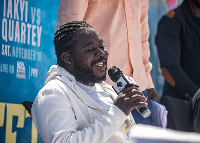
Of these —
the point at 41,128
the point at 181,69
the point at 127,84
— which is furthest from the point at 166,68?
the point at 41,128

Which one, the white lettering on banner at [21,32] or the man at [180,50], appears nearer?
the white lettering on banner at [21,32]

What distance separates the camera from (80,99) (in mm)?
2451

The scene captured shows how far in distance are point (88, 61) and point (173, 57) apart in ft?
6.83

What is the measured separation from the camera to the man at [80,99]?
7.19 feet

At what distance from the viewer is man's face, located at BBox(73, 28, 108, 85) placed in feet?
8.69

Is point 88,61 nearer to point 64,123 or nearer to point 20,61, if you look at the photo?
point 64,123

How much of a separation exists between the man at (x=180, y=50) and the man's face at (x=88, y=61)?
1.97 m

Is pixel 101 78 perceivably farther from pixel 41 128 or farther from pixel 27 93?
pixel 27 93

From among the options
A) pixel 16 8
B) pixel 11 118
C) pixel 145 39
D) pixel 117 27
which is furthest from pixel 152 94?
pixel 16 8

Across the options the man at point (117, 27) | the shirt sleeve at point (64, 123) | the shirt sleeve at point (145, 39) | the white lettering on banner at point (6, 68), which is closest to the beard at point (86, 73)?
the shirt sleeve at point (64, 123)

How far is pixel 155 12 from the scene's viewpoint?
18.3 feet

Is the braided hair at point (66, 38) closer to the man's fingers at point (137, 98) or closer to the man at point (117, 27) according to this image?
the man at point (117, 27)

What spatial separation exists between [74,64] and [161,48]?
2.15 meters

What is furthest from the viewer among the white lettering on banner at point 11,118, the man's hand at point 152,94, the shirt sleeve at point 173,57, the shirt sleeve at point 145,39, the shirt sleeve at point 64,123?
the shirt sleeve at point 173,57
